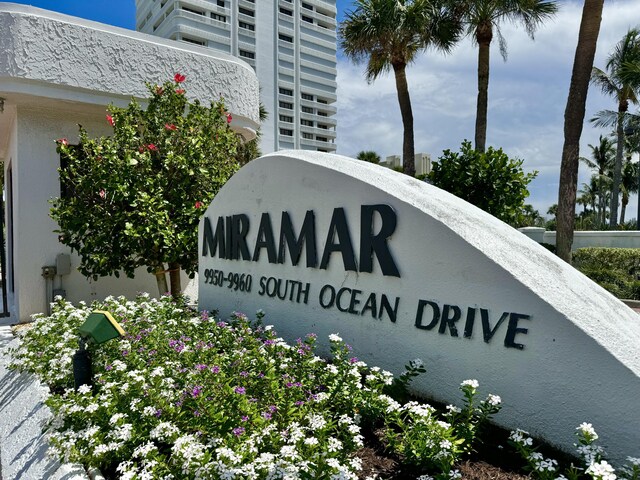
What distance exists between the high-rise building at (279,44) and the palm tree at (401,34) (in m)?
39.4

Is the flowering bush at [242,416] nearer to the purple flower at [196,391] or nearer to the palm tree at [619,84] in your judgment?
the purple flower at [196,391]

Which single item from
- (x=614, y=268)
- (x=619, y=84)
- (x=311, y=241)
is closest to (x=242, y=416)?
(x=311, y=241)

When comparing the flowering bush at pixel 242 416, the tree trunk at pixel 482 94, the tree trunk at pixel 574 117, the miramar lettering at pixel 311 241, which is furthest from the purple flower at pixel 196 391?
the tree trunk at pixel 482 94

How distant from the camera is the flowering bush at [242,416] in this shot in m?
2.54

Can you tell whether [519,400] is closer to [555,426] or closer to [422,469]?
[555,426]

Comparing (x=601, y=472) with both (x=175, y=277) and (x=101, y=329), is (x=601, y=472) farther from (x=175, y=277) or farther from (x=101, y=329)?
(x=175, y=277)

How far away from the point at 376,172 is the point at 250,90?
23.3 feet

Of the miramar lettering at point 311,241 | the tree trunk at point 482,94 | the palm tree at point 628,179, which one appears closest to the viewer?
the miramar lettering at point 311,241

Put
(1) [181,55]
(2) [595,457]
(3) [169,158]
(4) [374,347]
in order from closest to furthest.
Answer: (2) [595,457] < (4) [374,347] < (3) [169,158] < (1) [181,55]

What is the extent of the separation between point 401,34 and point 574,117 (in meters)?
7.25

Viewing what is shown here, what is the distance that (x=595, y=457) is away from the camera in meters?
2.42

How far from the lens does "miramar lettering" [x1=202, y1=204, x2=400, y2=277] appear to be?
3896mm

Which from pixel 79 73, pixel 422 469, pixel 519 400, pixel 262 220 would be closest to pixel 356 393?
pixel 422 469

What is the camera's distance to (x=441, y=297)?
3477 mm
